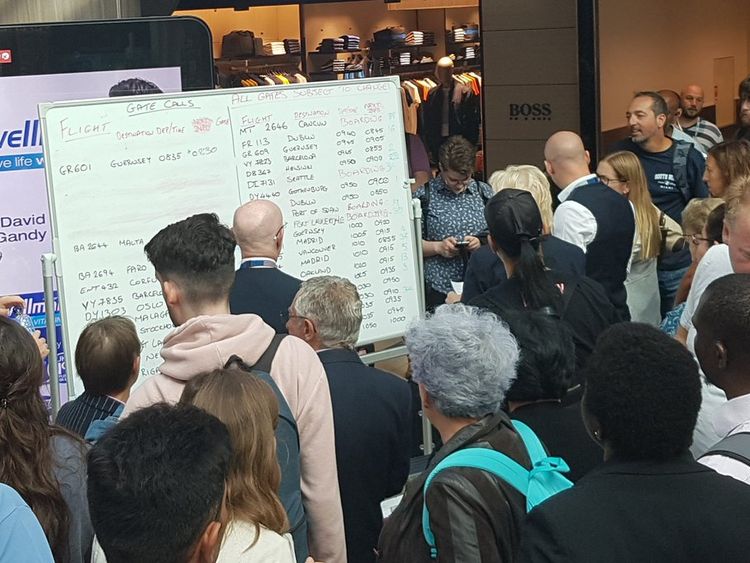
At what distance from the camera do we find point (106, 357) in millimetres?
3451

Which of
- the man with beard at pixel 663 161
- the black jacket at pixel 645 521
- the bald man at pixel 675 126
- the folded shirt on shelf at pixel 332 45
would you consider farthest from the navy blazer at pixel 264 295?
the folded shirt on shelf at pixel 332 45

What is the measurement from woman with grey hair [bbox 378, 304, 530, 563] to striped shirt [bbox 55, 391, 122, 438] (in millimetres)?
1219

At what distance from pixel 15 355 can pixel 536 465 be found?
1.16 m

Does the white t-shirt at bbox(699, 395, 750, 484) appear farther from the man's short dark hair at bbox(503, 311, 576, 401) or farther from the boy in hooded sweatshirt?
the boy in hooded sweatshirt

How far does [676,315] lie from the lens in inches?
174

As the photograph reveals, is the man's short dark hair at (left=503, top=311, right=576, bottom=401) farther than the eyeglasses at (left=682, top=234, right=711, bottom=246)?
No

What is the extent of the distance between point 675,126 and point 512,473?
4974 mm

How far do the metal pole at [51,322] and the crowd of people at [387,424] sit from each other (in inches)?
12.3

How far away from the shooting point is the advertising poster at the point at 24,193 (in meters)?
4.74

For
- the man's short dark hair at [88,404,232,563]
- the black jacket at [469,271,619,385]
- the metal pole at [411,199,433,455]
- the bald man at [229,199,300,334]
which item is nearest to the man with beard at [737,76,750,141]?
the metal pole at [411,199,433,455]

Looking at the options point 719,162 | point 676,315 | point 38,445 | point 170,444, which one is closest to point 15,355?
point 38,445

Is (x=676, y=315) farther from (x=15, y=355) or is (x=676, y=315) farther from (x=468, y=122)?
(x=468, y=122)

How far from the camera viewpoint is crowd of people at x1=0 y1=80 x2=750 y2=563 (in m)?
1.89

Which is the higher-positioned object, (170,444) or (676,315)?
(170,444)
